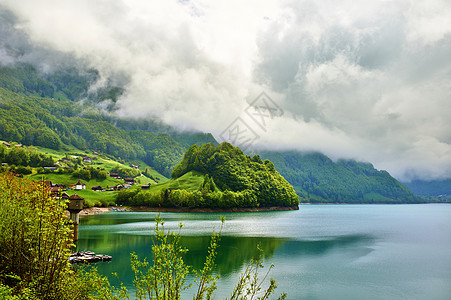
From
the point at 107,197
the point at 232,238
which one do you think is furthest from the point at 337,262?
the point at 107,197

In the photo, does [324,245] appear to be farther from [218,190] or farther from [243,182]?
[243,182]

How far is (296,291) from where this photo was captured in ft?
92.4

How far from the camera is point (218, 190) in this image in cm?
17088

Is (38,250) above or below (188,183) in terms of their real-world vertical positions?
below

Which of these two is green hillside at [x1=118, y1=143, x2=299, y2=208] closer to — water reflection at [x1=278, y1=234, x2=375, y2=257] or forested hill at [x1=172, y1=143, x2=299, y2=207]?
forested hill at [x1=172, y1=143, x2=299, y2=207]

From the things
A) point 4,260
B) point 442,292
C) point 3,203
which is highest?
point 3,203

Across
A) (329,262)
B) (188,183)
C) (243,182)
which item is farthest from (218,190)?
(329,262)

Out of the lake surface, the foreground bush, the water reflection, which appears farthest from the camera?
the water reflection

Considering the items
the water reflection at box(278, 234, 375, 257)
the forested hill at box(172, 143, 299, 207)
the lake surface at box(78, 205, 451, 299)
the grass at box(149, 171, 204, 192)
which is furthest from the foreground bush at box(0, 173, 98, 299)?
the grass at box(149, 171, 204, 192)

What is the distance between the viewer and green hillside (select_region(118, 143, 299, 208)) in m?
153

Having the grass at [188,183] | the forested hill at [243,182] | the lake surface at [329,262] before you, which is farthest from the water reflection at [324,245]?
the grass at [188,183]

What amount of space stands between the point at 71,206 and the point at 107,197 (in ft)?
388

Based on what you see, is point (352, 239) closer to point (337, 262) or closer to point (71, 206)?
point (337, 262)

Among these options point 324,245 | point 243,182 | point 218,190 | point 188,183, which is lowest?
point 324,245
